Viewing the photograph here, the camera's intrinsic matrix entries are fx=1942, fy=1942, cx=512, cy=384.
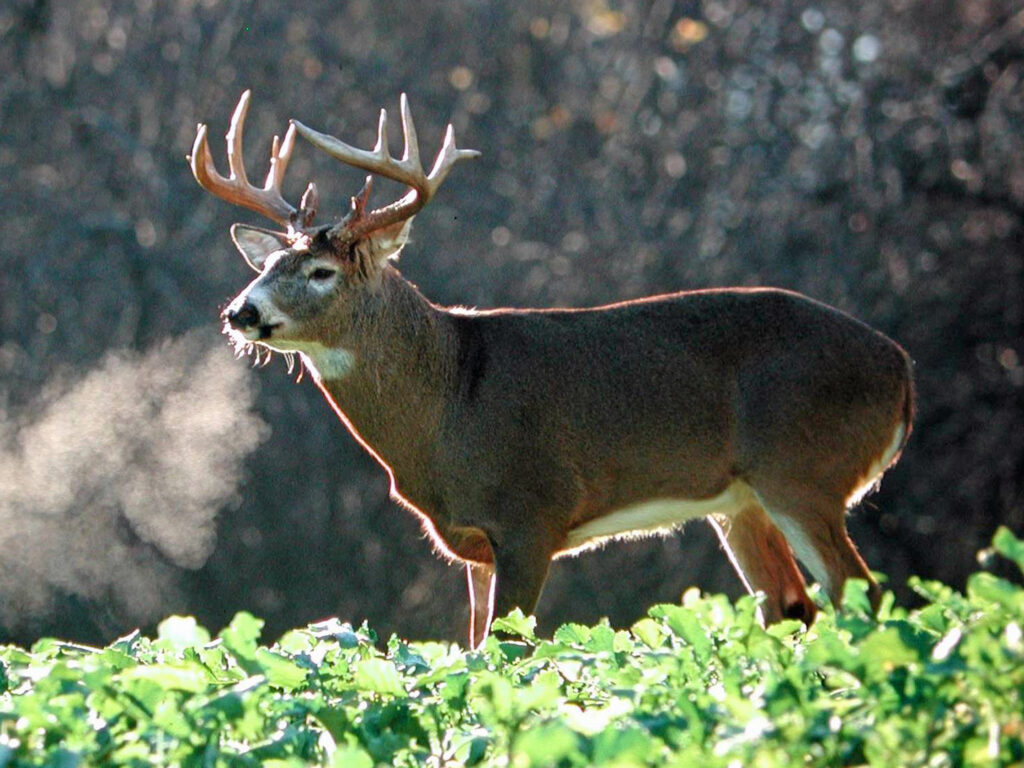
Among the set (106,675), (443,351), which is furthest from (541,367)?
(106,675)

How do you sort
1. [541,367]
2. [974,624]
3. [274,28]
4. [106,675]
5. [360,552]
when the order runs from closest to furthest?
[974,624] < [106,675] < [541,367] < [360,552] < [274,28]

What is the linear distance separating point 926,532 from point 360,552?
506cm

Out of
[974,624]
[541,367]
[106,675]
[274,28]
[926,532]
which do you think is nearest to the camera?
[974,624]

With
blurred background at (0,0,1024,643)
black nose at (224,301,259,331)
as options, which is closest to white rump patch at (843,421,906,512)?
black nose at (224,301,259,331)

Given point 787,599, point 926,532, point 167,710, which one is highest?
point 167,710

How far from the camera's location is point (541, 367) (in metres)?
8.09

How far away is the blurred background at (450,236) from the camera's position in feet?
54.7

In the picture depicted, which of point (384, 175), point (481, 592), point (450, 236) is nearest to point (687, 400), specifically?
point (481, 592)

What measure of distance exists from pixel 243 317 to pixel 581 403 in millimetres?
1486

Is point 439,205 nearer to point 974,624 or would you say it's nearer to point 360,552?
point 360,552

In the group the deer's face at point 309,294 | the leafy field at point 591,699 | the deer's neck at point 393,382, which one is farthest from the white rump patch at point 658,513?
the leafy field at point 591,699

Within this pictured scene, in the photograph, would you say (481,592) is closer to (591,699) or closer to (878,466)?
(878,466)

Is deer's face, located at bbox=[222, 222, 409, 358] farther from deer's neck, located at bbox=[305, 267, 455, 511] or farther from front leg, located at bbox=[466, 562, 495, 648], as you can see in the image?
front leg, located at bbox=[466, 562, 495, 648]

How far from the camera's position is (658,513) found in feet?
26.6
